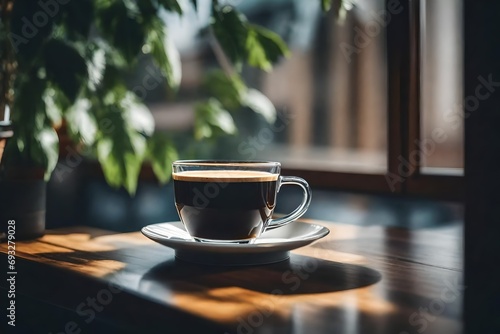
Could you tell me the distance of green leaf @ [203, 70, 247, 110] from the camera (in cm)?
167

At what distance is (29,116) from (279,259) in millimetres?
576

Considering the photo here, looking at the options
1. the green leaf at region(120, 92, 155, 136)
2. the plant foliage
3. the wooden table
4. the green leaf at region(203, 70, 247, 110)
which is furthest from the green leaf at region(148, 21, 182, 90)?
the wooden table

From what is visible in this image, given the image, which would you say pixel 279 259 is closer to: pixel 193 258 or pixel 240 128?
pixel 193 258

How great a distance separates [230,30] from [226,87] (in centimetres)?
53

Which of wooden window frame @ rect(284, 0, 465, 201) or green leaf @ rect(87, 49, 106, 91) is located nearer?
green leaf @ rect(87, 49, 106, 91)

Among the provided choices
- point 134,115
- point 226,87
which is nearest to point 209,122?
point 226,87

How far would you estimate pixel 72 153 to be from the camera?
5.86 feet

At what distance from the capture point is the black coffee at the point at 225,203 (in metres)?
0.76

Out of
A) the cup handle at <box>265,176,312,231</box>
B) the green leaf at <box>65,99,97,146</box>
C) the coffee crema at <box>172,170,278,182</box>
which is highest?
the green leaf at <box>65,99,97,146</box>

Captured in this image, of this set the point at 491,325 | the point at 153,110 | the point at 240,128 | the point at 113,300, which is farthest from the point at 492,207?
the point at 153,110

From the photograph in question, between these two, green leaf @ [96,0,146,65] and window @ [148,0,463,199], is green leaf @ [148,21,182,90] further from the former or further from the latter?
window @ [148,0,463,199]

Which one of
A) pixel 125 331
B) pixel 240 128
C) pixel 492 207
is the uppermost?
pixel 240 128

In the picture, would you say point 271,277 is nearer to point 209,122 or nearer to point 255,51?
point 255,51

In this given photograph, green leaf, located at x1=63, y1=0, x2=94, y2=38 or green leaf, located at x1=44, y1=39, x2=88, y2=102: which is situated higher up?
green leaf, located at x1=63, y1=0, x2=94, y2=38
